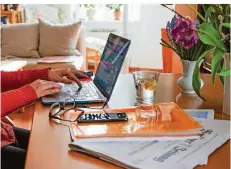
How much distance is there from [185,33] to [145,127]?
1.40 ft

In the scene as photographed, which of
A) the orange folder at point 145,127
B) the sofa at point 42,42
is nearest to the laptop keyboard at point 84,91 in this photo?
the orange folder at point 145,127

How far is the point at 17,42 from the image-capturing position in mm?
4008

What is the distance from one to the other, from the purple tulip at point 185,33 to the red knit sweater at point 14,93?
53 centimetres

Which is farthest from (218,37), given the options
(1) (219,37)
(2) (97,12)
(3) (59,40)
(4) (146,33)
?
(2) (97,12)

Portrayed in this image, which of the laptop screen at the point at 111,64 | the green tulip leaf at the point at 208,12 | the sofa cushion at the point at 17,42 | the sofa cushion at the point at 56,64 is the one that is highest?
the green tulip leaf at the point at 208,12

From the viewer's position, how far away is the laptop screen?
130 centimetres

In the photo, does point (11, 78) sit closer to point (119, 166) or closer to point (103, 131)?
point (103, 131)

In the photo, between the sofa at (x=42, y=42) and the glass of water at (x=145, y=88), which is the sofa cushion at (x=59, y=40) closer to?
the sofa at (x=42, y=42)

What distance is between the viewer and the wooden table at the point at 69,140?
81cm

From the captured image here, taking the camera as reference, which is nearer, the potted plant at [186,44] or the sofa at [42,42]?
the potted plant at [186,44]

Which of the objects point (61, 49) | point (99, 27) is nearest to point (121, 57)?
point (61, 49)

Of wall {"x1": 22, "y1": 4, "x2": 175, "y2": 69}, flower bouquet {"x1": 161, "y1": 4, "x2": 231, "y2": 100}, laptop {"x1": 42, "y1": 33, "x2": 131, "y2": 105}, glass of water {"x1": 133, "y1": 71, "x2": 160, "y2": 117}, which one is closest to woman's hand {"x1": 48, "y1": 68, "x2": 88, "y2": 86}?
laptop {"x1": 42, "y1": 33, "x2": 131, "y2": 105}

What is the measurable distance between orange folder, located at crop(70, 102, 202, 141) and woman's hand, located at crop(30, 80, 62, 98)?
0.31 m

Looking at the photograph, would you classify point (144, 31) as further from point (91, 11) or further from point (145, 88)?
point (145, 88)
